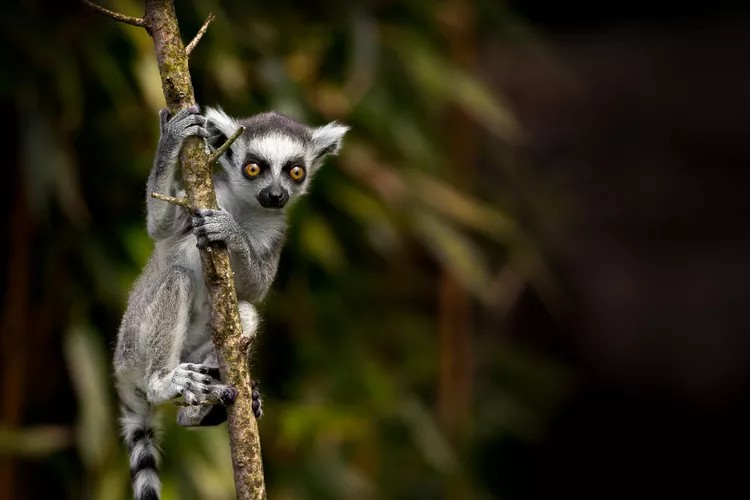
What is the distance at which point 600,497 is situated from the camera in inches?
280

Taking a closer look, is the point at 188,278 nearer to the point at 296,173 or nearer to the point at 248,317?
the point at 248,317

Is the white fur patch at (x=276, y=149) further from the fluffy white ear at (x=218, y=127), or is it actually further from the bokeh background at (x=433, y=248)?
the bokeh background at (x=433, y=248)

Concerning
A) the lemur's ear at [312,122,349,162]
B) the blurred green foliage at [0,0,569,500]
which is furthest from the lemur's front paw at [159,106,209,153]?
the blurred green foliage at [0,0,569,500]

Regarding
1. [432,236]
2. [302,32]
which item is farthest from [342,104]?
[432,236]

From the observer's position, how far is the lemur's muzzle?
2260mm

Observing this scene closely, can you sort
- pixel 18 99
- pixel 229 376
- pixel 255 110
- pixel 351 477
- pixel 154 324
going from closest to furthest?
pixel 229 376
pixel 154 324
pixel 18 99
pixel 255 110
pixel 351 477

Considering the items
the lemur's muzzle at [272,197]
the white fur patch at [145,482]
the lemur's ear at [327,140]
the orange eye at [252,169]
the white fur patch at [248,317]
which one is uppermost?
the lemur's ear at [327,140]

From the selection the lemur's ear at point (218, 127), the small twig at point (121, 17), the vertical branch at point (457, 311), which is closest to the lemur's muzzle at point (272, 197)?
the lemur's ear at point (218, 127)

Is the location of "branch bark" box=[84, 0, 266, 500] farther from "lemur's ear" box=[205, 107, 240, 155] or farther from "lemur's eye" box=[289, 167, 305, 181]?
"lemur's eye" box=[289, 167, 305, 181]

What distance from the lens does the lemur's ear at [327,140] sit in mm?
2629

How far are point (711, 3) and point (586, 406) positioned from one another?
2.85 m

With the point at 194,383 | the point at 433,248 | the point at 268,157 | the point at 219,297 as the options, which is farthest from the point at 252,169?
the point at 433,248

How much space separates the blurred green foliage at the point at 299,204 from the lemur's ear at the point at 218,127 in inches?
45.1

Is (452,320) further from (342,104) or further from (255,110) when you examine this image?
(255,110)
